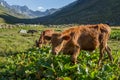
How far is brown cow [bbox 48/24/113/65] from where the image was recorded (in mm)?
12555

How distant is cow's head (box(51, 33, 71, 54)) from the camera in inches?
481

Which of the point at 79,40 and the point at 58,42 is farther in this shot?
the point at 79,40

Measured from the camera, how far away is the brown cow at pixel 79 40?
494 inches

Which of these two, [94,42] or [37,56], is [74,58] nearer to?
[94,42]

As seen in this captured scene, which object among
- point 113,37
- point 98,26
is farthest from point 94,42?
point 113,37

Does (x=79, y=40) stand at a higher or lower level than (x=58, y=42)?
lower

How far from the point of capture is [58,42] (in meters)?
12.5

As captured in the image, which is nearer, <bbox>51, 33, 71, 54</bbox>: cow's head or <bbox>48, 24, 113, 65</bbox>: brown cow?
<bbox>51, 33, 71, 54</bbox>: cow's head

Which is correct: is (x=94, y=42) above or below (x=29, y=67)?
above

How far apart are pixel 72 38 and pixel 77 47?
41cm

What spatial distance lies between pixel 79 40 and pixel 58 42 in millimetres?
1818

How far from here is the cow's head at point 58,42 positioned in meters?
12.2

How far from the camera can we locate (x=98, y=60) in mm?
15430

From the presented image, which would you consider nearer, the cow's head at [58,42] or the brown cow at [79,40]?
the cow's head at [58,42]
